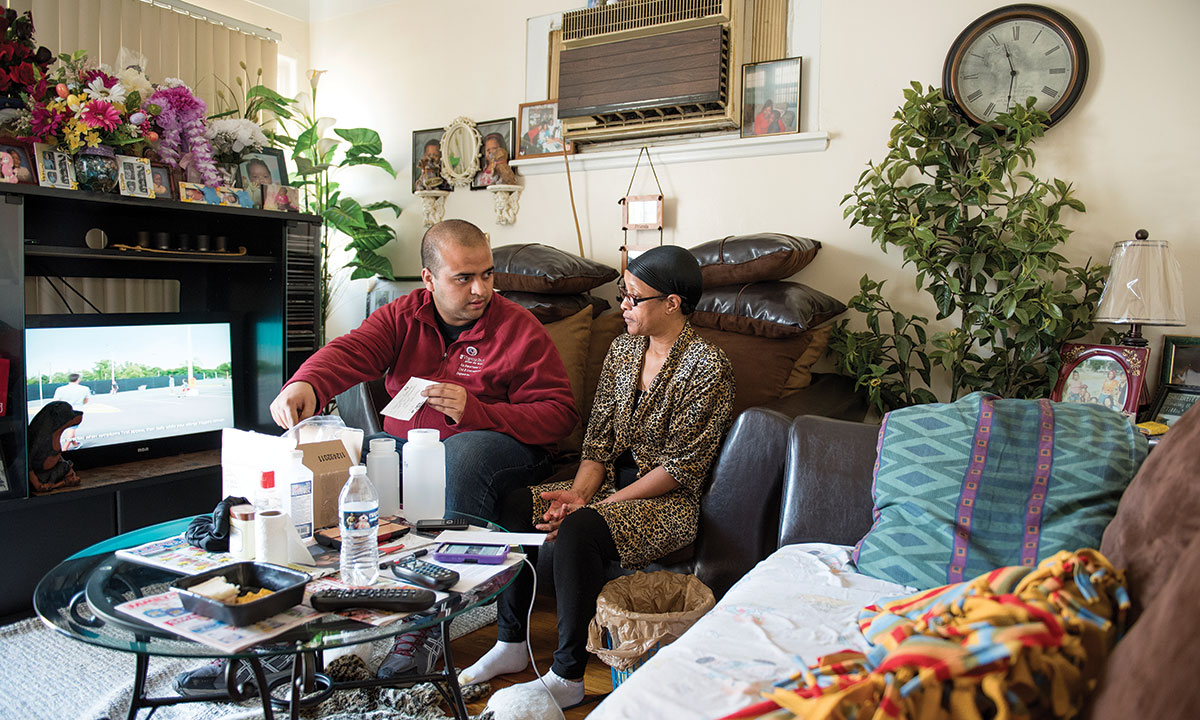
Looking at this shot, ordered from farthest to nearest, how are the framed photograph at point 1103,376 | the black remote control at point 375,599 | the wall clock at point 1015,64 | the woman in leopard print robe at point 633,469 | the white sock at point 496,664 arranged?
the wall clock at point 1015,64
the framed photograph at point 1103,376
the white sock at point 496,664
the woman in leopard print robe at point 633,469
the black remote control at point 375,599

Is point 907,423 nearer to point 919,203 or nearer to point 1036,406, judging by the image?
point 1036,406

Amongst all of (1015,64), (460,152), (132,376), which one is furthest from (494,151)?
Answer: (1015,64)

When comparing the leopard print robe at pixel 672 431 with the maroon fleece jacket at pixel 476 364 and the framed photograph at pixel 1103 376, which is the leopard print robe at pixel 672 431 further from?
the framed photograph at pixel 1103 376

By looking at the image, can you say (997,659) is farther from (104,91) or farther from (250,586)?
(104,91)

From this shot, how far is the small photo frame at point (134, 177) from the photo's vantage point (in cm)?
255

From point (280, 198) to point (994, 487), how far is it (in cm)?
269

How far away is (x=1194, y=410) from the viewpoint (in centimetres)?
102

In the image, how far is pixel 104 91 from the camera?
8.06ft

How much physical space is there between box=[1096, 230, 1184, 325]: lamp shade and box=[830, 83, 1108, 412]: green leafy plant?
12cm

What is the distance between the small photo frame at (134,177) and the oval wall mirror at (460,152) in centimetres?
129

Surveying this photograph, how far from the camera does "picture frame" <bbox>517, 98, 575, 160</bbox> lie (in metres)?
3.33

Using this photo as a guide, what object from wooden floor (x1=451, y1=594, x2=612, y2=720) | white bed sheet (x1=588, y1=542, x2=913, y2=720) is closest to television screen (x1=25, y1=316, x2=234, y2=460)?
wooden floor (x1=451, y1=594, x2=612, y2=720)

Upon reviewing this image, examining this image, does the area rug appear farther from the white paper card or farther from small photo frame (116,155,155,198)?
small photo frame (116,155,155,198)

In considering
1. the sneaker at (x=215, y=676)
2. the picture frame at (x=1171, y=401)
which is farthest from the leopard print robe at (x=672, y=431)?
the picture frame at (x=1171, y=401)
